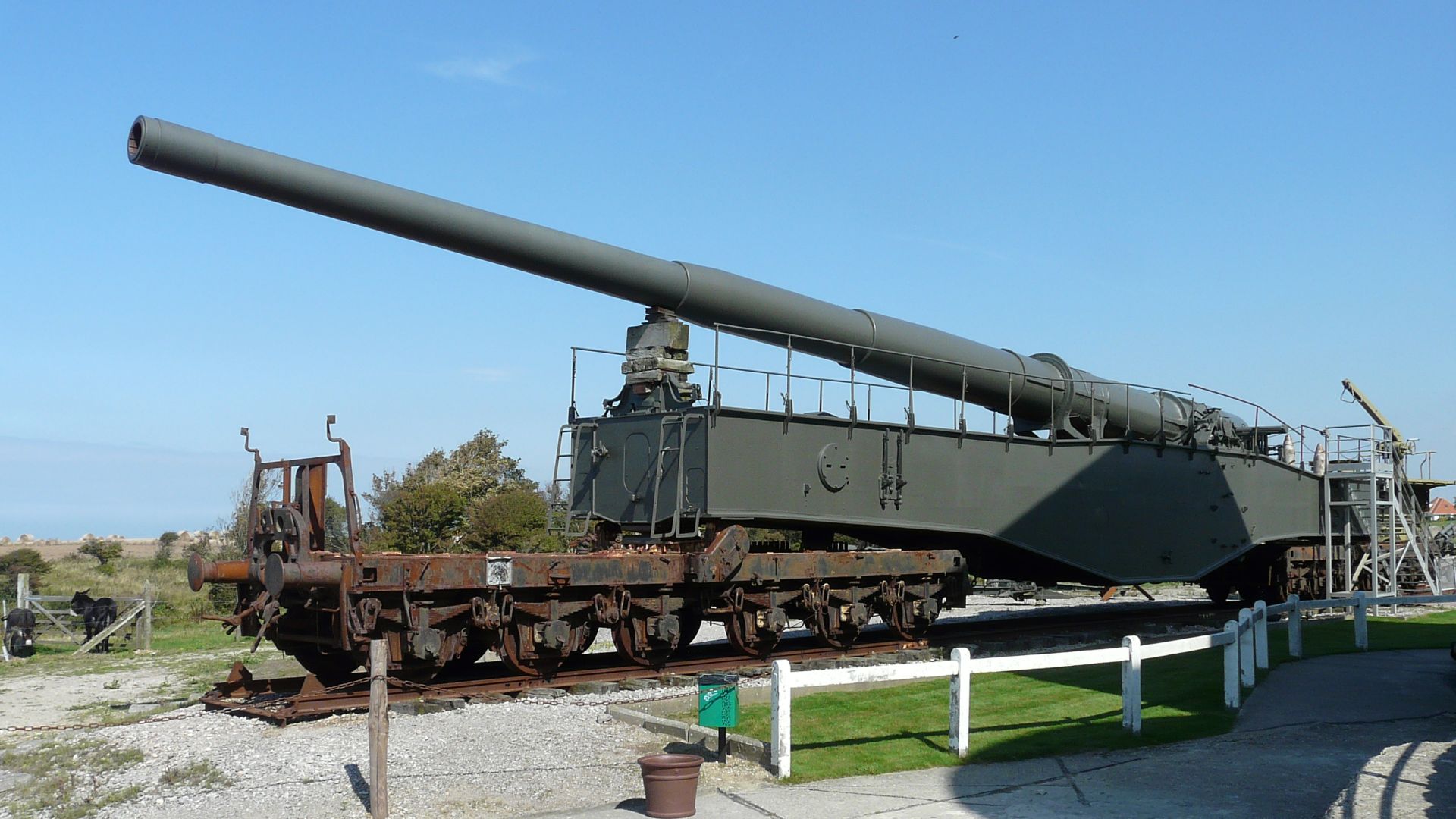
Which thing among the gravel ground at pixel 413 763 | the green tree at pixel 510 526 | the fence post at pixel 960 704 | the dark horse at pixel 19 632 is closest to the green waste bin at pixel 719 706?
the gravel ground at pixel 413 763

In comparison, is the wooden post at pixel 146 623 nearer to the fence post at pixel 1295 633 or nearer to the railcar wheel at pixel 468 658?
the railcar wheel at pixel 468 658

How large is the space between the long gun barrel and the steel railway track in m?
2.79

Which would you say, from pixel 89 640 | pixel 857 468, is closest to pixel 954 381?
pixel 857 468

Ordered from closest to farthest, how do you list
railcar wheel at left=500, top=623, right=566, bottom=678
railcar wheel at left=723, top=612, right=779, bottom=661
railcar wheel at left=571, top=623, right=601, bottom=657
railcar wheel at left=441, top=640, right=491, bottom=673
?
1. railcar wheel at left=500, top=623, right=566, bottom=678
2. railcar wheel at left=441, top=640, right=491, bottom=673
3. railcar wheel at left=571, top=623, right=601, bottom=657
4. railcar wheel at left=723, top=612, right=779, bottom=661

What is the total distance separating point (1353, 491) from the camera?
23500 mm

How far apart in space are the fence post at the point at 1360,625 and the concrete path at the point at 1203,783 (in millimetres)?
4905

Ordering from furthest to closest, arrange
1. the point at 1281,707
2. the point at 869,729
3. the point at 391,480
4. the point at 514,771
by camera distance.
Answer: the point at 391,480 < the point at 1281,707 < the point at 869,729 < the point at 514,771

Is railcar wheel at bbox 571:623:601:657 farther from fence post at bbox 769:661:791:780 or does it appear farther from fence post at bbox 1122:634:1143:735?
fence post at bbox 1122:634:1143:735

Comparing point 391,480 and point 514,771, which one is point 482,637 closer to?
point 514,771

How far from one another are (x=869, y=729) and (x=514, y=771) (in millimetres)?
2796

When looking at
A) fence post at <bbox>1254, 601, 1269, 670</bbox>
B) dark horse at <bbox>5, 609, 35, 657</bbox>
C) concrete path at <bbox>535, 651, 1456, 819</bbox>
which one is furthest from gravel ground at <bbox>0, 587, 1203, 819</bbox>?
dark horse at <bbox>5, 609, 35, 657</bbox>

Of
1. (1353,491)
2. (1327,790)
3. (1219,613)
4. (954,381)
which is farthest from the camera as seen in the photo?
(1353,491)

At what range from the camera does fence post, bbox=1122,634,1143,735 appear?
32.8 ft

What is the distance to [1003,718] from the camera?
1065cm
